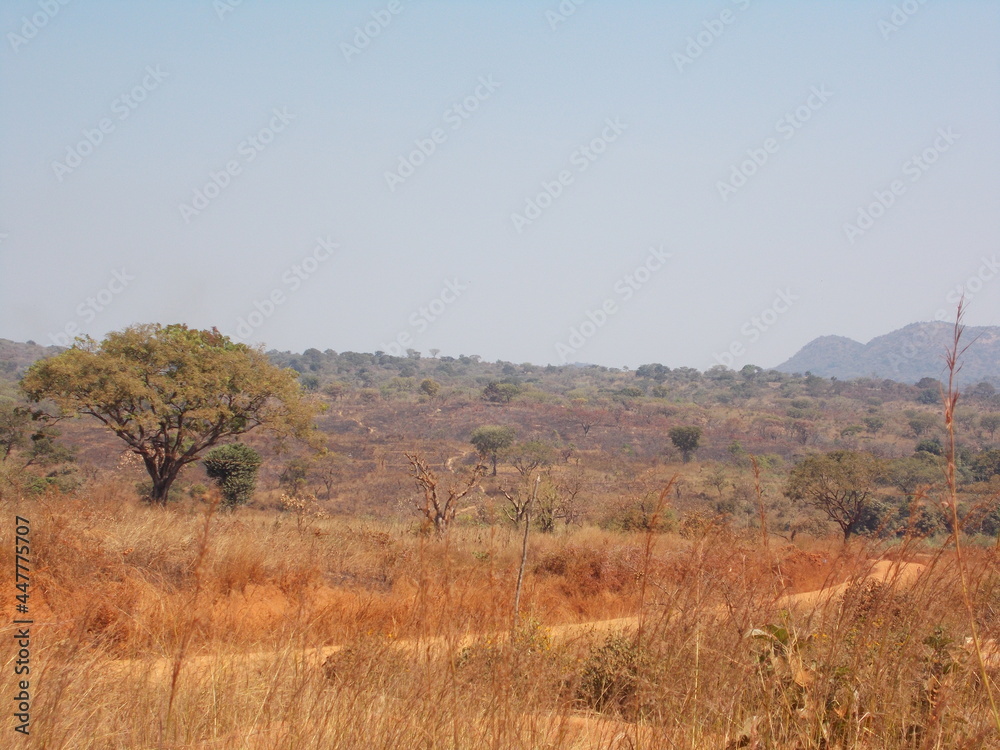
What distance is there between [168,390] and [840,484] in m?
25.7

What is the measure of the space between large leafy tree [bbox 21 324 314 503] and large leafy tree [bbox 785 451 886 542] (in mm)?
21015

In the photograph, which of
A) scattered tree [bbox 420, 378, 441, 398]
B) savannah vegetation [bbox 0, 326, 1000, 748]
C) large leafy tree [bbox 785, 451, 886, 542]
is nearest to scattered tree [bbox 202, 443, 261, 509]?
savannah vegetation [bbox 0, 326, 1000, 748]

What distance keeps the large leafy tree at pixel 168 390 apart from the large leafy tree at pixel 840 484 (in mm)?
21015

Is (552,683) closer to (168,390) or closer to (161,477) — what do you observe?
(168,390)

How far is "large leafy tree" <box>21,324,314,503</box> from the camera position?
1870 cm

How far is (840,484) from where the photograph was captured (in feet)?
95.1

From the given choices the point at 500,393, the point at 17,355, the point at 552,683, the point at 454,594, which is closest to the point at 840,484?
the point at 454,594

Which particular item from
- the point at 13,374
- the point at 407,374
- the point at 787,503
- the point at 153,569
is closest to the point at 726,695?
the point at 153,569

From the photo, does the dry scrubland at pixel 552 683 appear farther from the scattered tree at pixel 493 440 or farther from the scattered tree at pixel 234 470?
the scattered tree at pixel 493 440

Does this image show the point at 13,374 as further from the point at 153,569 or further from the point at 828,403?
the point at 828,403

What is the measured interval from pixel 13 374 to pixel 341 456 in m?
58.8

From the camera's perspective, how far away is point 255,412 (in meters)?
21.1

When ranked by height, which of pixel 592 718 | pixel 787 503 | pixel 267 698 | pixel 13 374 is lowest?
pixel 787 503

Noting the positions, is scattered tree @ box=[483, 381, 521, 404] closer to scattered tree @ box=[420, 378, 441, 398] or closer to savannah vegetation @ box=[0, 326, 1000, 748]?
scattered tree @ box=[420, 378, 441, 398]
